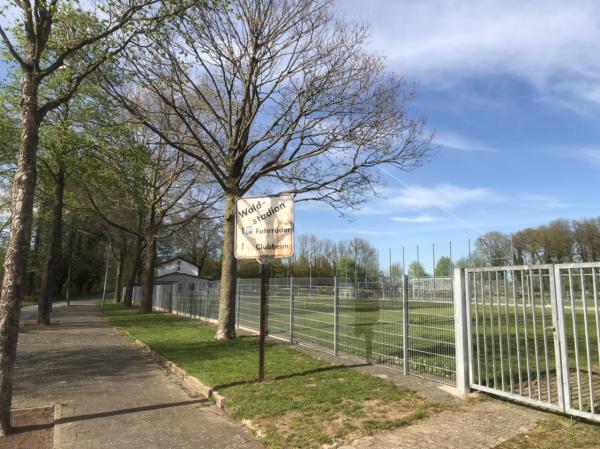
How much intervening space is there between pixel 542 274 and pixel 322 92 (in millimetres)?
9355

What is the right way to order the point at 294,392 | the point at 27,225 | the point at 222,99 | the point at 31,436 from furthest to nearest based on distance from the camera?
the point at 222,99 → the point at 294,392 → the point at 27,225 → the point at 31,436

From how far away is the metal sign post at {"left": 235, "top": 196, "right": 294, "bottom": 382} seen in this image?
8.40 meters

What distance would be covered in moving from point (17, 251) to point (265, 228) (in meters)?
3.96

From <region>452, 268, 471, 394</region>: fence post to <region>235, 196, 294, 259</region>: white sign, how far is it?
2.88m

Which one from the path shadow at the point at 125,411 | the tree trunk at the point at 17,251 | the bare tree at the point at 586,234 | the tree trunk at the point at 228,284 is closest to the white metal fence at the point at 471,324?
the tree trunk at the point at 228,284

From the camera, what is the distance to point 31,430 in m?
6.12

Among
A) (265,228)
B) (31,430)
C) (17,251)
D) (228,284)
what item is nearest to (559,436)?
(265,228)

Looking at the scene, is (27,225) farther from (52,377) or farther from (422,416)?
(422,416)

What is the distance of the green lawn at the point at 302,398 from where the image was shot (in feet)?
18.4

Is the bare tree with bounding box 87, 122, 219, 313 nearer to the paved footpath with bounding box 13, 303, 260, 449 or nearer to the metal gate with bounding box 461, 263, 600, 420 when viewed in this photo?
the paved footpath with bounding box 13, 303, 260, 449

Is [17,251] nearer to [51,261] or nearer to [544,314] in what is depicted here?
[544,314]

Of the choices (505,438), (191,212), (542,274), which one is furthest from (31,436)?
(191,212)

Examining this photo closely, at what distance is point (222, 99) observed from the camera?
49.7ft

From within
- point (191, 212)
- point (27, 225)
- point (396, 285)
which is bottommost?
point (396, 285)
